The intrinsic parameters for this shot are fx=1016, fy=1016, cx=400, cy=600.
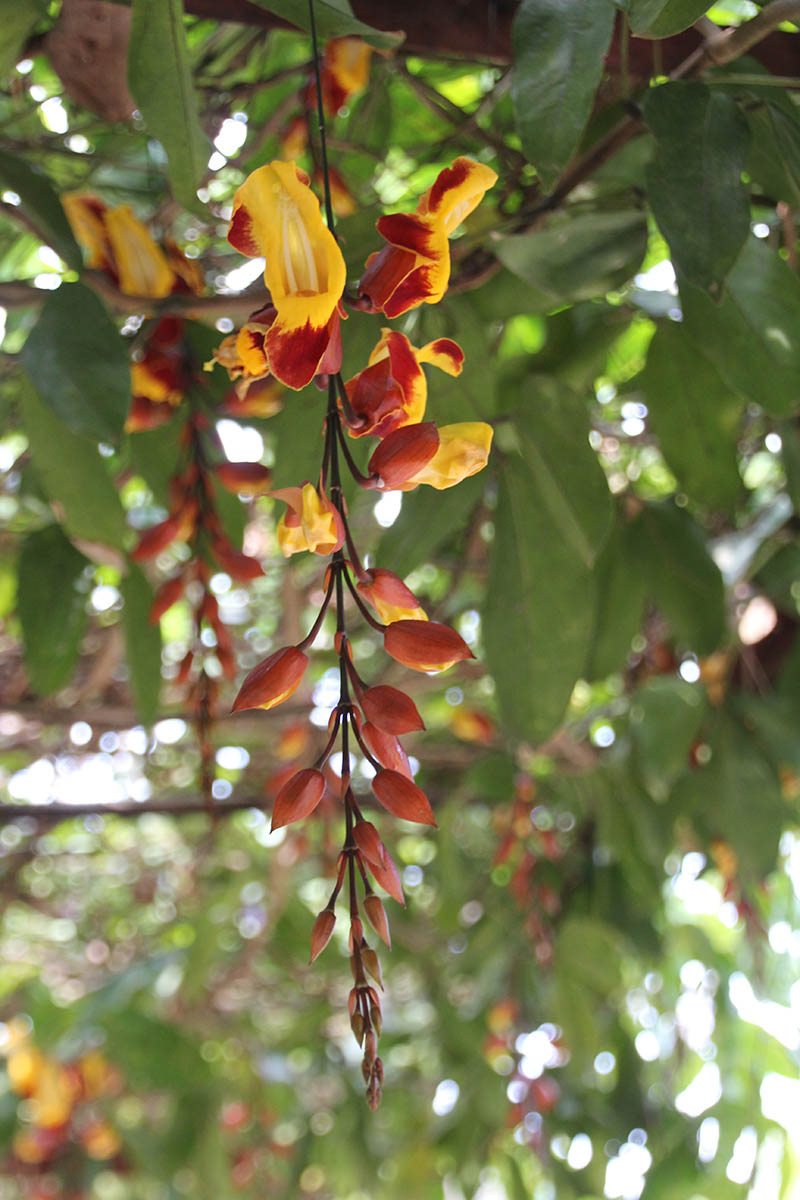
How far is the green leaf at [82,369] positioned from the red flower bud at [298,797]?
238 millimetres

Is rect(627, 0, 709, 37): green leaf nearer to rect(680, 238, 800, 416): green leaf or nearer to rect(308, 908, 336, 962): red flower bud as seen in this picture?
rect(680, 238, 800, 416): green leaf

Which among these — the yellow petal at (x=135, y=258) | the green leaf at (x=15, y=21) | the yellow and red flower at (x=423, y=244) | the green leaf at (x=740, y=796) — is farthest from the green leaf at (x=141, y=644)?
the green leaf at (x=740, y=796)

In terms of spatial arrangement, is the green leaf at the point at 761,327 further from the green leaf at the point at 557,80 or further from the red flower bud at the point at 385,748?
the red flower bud at the point at 385,748

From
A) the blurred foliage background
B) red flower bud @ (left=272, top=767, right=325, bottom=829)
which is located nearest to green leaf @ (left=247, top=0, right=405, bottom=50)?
the blurred foliage background

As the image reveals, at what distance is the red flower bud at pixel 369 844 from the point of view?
36 cm

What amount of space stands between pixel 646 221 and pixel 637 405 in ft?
2.15

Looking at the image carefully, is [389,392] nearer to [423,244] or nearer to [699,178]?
[423,244]

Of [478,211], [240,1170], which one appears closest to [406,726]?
[478,211]

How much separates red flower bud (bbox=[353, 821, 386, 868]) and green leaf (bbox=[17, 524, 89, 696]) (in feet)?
1.75

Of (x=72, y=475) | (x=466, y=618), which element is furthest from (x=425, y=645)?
(x=466, y=618)

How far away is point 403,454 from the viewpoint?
1.23 feet

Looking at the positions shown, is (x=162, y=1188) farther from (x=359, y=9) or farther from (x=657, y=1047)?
(x=359, y=9)

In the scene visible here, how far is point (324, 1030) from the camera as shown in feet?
6.20

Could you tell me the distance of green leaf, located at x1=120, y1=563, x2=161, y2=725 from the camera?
81cm
